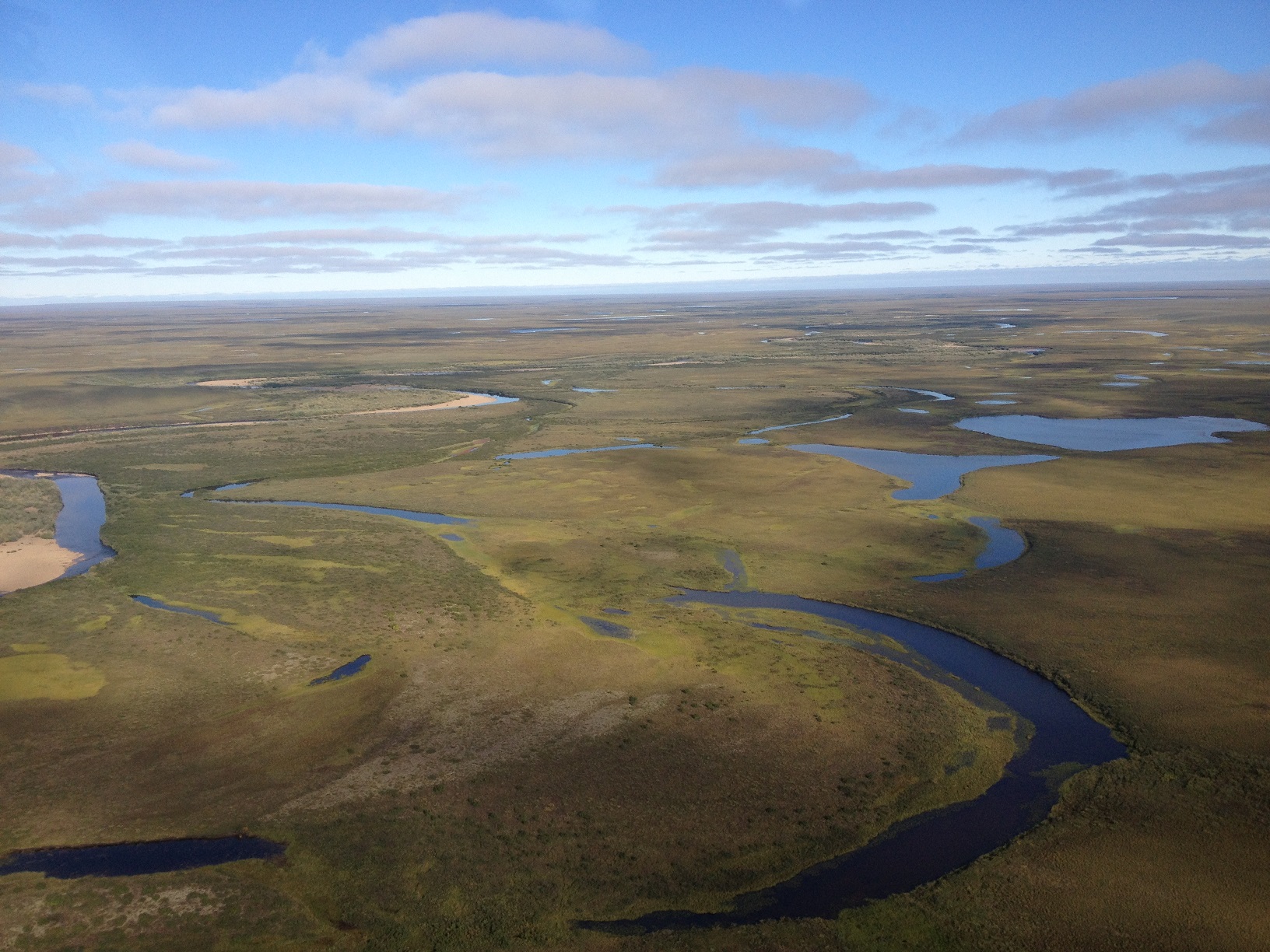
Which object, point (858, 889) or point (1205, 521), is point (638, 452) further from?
point (858, 889)

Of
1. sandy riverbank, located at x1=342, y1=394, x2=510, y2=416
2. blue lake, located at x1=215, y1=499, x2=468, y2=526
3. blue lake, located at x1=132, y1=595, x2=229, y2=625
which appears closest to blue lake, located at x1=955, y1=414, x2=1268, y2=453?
blue lake, located at x1=215, y1=499, x2=468, y2=526

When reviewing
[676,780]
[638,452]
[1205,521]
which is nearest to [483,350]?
[638,452]

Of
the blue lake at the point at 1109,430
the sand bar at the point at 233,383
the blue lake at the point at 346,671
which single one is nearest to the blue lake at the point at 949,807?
the blue lake at the point at 346,671

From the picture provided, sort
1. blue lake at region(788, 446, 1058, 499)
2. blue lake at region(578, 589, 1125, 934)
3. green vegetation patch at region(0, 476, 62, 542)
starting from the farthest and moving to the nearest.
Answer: blue lake at region(788, 446, 1058, 499) < green vegetation patch at region(0, 476, 62, 542) < blue lake at region(578, 589, 1125, 934)

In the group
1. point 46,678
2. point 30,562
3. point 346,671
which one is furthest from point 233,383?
point 346,671

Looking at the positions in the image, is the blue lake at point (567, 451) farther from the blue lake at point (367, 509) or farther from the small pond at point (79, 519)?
the small pond at point (79, 519)

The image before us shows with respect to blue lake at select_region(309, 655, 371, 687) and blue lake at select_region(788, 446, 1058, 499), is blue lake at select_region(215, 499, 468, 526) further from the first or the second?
blue lake at select_region(788, 446, 1058, 499)

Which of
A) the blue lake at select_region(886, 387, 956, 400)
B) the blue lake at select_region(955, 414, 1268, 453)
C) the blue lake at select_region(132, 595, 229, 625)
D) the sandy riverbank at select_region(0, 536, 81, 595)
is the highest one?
the blue lake at select_region(886, 387, 956, 400)
